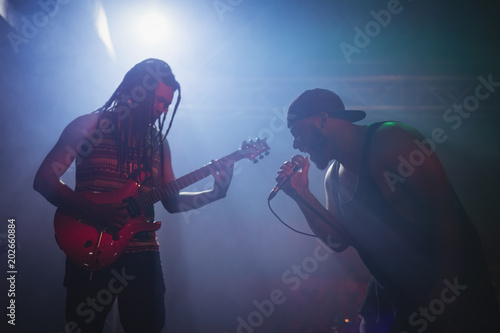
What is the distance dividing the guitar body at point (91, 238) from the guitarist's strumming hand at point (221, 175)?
69cm

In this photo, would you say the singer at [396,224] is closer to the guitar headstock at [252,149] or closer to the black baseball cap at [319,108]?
the black baseball cap at [319,108]

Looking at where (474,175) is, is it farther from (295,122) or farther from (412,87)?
(295,122)

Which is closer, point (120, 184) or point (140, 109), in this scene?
point (120, 184)

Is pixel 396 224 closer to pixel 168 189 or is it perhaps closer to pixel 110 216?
pixel 168 189

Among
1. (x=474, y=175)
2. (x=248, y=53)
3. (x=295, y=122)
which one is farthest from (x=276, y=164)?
(x=474, y=175)

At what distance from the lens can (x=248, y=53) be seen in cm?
529

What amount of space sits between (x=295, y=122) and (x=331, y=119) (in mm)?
278

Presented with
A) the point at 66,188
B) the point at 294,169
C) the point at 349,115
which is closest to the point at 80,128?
the point at 66,188

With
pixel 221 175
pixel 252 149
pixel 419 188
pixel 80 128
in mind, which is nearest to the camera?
pixel 419 188

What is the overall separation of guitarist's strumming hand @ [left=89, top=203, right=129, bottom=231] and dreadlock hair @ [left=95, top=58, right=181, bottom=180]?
256mm

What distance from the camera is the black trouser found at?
1398mm

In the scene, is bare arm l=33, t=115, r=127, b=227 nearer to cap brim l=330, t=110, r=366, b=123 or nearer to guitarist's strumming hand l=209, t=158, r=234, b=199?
guitarist's strumming hand l=209, t=158, r=234, b=199

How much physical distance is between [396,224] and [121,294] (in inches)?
62.5

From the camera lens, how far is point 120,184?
5.82 ft
